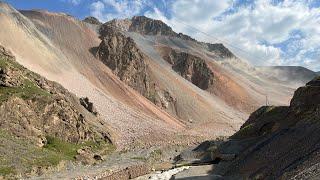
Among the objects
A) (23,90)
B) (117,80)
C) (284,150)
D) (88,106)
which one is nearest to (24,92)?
(23,90)

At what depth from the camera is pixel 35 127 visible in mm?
74562

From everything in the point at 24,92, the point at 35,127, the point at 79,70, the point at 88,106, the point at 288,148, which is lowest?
the point at 288,148

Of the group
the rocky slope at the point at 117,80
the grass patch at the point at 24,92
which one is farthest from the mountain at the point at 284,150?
the rocky slope at the point at 117,80

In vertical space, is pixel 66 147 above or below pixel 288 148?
above

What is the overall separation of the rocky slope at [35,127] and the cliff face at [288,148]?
2208 cm

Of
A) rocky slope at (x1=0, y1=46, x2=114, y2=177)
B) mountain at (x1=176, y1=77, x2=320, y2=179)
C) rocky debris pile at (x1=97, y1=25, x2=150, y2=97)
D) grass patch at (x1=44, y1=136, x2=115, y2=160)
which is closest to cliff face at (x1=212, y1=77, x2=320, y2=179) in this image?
mountain at (x1=176, y1=77, x2=320, y2=179)

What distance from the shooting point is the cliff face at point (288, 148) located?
3306cm

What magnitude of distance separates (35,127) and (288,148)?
43.4 m

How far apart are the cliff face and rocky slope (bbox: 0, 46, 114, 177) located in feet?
72.4

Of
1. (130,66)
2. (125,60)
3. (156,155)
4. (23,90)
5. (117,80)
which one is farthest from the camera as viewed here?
(125,60)

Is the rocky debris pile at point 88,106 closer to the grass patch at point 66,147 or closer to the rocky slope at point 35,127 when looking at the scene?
the rocky slope at point 35,127

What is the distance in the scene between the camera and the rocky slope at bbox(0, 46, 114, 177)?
63.1 metres

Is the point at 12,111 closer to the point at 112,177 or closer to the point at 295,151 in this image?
the point at 112,177

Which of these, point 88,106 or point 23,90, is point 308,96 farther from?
point 88,106
